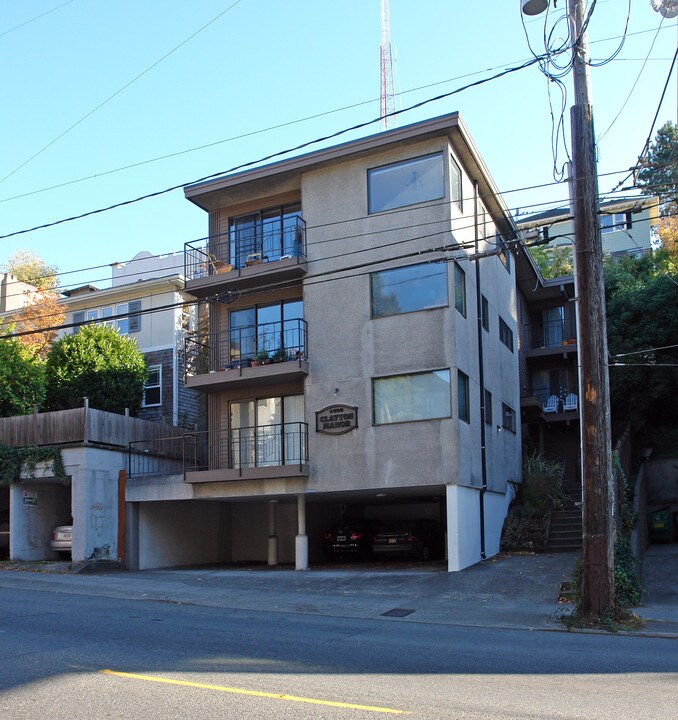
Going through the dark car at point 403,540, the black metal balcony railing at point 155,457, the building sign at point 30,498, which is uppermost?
the black metal balcony railing at point 155,457

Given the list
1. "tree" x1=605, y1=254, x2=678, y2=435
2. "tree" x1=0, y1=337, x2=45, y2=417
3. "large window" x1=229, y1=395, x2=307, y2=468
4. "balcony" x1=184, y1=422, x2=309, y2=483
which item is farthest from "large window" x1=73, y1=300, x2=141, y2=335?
"tree" x1=605, y1=254, x2=678, y2=435

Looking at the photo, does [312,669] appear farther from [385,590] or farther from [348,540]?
[348,540]

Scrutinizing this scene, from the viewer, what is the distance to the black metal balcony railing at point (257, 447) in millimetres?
20891

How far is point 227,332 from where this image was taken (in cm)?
2305

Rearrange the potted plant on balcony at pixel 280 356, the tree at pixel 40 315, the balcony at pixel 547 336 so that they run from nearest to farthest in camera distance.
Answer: the potted plant on balcony at pixel 280 356
the balcony at pixel 547 336
the tree at pixel 40 315

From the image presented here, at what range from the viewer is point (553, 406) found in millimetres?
31906

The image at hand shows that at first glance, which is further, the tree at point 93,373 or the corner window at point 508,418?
the tree at point 93,373

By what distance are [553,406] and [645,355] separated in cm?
499

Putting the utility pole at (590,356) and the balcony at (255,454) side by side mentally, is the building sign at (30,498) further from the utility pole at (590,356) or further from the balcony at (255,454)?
the utility pole at (590,356)

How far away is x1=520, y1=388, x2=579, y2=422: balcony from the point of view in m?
29.8

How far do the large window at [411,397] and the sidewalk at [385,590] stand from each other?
3665 mm

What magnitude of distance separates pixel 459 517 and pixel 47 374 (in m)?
16.3

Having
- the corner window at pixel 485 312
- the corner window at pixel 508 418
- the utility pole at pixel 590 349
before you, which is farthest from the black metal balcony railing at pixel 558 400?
the utility pole at pixel 590 349

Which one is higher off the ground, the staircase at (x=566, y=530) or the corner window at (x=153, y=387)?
the corner window at (x=153, y=387)
